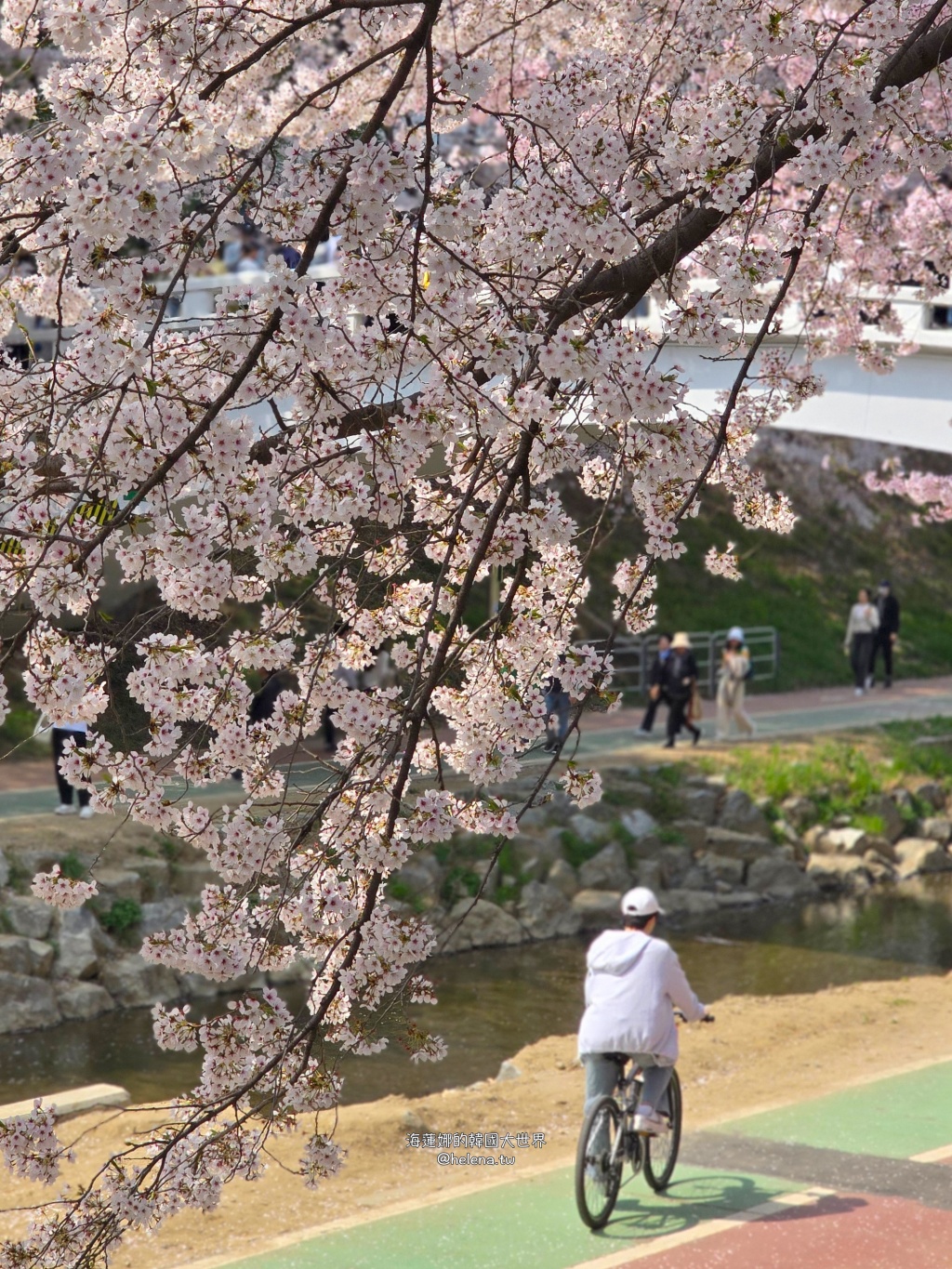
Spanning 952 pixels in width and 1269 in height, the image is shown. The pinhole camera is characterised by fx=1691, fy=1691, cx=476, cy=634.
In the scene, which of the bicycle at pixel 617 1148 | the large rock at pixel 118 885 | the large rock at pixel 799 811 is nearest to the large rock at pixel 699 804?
the large rock at pixel 799 811

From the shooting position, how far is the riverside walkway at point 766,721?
16.1 meters

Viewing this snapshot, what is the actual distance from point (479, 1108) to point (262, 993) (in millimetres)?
5530

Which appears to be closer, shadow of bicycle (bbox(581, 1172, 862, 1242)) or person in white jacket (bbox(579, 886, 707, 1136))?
shadow of bicycle (bbox(581, 1172, 862, 1242))

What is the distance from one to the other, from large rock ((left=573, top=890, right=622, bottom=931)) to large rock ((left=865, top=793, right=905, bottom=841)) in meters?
4.49

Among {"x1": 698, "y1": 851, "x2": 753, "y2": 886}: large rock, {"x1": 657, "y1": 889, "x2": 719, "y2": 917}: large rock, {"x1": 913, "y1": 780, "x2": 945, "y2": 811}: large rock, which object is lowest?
{"x1": 657, "y1": 889, "x2": 719, "y2": 917}: large rock

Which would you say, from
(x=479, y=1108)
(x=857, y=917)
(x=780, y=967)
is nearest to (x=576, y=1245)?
(x=479, y=1108)

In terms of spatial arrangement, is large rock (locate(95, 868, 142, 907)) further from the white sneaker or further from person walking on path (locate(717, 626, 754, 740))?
person walking on path (locate(717, 626, 754, 740))

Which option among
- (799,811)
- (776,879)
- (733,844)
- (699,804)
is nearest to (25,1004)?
(699,804)

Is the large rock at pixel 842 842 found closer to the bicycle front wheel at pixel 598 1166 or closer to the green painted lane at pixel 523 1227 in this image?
the green painted lane at pixel 523 1227

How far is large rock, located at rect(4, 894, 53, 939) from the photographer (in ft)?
45.7

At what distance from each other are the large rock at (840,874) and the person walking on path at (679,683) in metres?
2.10

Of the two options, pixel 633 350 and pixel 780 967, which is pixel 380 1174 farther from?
pixel 780 967

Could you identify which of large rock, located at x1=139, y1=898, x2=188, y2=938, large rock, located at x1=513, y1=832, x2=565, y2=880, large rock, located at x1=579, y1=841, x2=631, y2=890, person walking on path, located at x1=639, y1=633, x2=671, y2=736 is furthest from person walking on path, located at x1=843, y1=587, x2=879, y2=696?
large rock, located at x1=139, y1=898, x2=188, y2=938

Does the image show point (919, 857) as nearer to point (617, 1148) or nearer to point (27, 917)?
point (27, 917)
